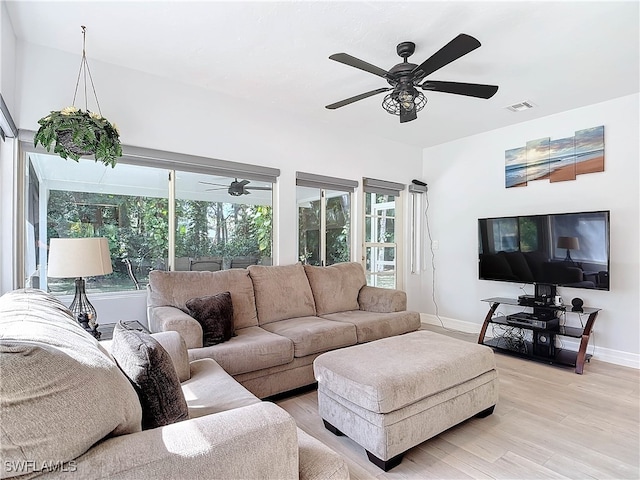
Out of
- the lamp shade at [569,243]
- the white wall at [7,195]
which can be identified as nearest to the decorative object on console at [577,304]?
the lamp shade at [569,243]

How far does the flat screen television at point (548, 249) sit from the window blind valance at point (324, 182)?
5.50ft

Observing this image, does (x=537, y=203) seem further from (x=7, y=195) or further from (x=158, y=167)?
(x=7, y=195)

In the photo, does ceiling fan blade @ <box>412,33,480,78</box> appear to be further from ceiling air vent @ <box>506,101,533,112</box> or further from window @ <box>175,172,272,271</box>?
window @ <box>175,172,272,271</box>

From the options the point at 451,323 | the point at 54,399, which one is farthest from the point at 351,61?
the point at 451,323

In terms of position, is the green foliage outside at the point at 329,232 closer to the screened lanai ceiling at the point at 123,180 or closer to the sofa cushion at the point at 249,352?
the screened lanai ceiling at the point at 123,180

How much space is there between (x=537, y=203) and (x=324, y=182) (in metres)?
2.56

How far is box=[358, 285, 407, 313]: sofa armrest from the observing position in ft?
11.8

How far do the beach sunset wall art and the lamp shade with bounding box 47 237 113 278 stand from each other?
4438 millimetres

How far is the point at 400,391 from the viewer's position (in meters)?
1.83

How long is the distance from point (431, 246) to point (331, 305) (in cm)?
230

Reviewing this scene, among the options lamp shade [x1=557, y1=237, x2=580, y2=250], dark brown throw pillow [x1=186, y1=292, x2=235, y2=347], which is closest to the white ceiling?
lamp shade [x1=557, y1=237, x2=580, y2=250]

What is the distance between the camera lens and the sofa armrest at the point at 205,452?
81 cm

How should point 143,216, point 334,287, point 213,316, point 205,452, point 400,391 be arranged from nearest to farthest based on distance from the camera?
point 205,452 < point 400,391 < point 213,316 < point 143,216 < point 334,287

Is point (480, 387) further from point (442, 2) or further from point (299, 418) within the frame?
point (442, 2)
